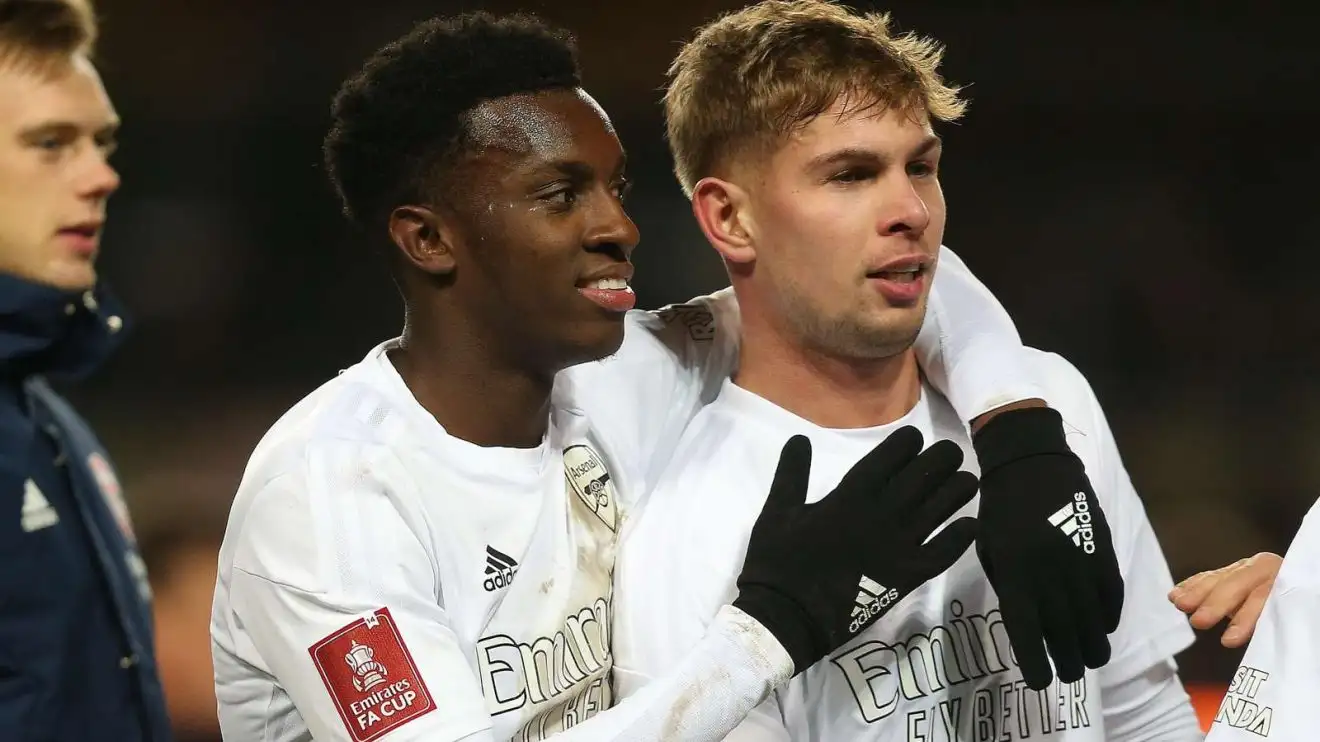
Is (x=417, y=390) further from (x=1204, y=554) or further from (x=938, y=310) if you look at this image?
(x=1204, y=554)

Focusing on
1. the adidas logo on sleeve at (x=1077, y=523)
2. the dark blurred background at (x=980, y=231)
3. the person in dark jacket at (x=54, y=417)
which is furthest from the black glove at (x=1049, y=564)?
the dark blurred background at (x=980, y=231)

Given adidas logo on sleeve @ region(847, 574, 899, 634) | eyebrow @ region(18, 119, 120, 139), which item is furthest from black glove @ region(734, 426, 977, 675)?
eyebrow @ region(18, 119, 120, 139)

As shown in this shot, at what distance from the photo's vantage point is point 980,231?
12.6 feet

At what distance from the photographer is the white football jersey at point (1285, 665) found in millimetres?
1269

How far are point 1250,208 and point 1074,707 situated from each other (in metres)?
2.70

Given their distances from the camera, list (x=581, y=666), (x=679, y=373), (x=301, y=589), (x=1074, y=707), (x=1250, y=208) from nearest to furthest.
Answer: (x=301, y=589), (x=581, y=666), (x=1074, y=707), (x=679, y=373), (x=1250, y=208)

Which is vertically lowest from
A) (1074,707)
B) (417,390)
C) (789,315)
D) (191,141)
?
(1074,707)

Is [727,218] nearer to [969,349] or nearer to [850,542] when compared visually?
[969,349]

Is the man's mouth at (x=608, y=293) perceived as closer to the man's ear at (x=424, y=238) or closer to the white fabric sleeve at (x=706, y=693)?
the man's ear at (x=424, y=238)

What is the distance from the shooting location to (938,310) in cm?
181

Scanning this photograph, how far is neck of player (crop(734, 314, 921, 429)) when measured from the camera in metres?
1.70

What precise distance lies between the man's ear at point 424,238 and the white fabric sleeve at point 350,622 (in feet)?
0.87

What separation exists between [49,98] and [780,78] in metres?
0.79

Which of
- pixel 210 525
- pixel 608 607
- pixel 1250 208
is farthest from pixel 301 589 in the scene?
pixel 1250 208
